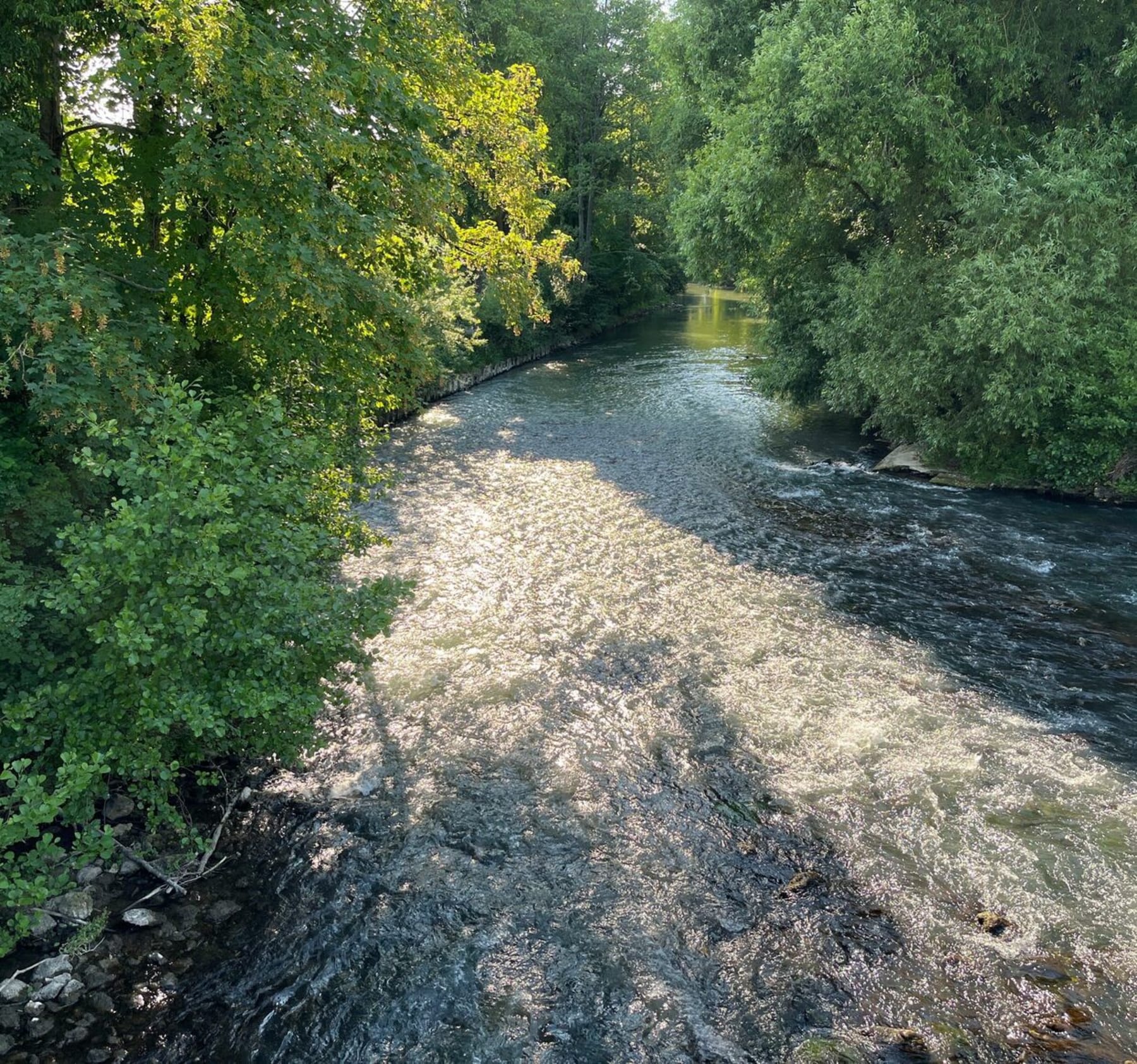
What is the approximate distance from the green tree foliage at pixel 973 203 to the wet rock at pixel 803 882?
14.6 meters

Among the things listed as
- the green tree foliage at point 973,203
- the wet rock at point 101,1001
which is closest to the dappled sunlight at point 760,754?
the wet rock at point 101,1001

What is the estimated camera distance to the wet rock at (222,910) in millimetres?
7738

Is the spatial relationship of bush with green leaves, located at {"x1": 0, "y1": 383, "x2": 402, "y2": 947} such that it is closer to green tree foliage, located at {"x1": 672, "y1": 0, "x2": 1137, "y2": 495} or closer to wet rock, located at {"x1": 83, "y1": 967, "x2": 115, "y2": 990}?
wet rock, located at {"x1": 83, "y1": 967, "x2": 115, "y2": 990}

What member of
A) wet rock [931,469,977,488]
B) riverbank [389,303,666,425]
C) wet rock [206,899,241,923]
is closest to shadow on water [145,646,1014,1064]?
wet rock [206,899,241,923]

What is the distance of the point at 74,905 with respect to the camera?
7.48 metres

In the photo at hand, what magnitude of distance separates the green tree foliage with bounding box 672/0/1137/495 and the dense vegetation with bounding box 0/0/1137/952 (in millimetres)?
97

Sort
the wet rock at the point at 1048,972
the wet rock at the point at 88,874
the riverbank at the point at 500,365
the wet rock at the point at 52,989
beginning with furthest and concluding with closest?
the riverbank at the point at 500,365, the wet rock at the point at 88,874, the wet rock at the point at 1048,972, the wet rock at the point at 52,989

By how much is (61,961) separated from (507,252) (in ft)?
45.4

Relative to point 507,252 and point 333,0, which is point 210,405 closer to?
point 333,0

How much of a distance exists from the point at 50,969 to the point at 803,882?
280 inches

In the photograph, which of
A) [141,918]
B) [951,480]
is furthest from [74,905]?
[951,480]

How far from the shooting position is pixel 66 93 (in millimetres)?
10797

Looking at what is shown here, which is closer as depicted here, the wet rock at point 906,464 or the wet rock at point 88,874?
the wet rock at point 88,874

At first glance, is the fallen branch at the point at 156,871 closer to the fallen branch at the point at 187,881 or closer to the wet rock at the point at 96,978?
the fallen branch at the point at 187,881
